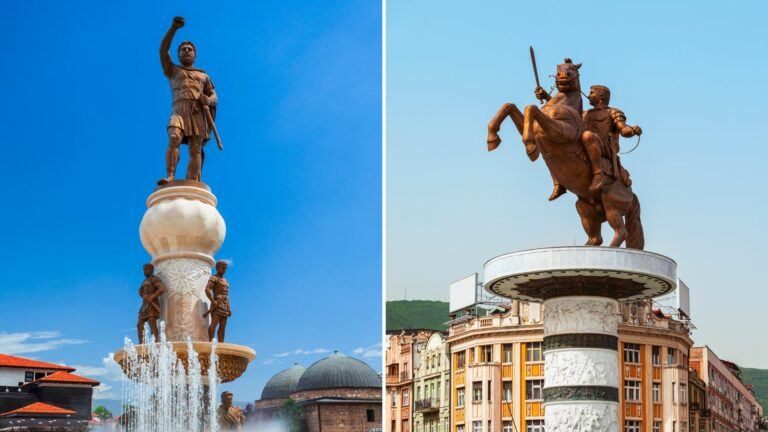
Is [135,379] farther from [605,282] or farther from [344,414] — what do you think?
[344,414]

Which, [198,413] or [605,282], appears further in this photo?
[605,282]

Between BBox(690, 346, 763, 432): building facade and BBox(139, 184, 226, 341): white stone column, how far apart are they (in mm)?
38851

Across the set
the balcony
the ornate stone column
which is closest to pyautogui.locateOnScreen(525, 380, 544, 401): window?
the balcony

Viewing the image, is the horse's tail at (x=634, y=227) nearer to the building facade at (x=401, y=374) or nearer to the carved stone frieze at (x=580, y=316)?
the carved stone frieze at (x=580, y=316)

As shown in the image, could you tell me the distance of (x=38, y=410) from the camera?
139ft

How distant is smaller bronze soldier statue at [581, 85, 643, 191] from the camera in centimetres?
1225

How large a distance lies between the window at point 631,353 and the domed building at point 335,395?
15.2 metres

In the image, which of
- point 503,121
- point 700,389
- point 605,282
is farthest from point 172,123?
point 700,389

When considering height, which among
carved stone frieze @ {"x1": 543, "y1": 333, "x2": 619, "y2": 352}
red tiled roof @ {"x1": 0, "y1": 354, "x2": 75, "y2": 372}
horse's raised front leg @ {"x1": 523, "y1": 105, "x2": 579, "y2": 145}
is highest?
horse's raised front leg @ {"x1": 523, "y1": 105, "x2": 579, "y2": 145}

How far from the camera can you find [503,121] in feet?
39.3

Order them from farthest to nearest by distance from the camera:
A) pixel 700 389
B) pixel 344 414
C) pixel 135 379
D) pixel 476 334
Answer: pixel 344 414 < pixel 700 389 < pixel 476 334 < pixel 135 379

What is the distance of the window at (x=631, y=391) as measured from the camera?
40844 mm

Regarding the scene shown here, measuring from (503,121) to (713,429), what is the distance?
3963 centimetres

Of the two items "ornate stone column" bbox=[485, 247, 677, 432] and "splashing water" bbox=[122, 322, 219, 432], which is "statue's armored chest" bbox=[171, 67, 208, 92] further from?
"ornate stone column" bbox=[485, 247, 677, 432]
